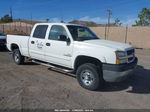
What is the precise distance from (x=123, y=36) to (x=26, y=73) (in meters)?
15.0

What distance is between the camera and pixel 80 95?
419 centimetres

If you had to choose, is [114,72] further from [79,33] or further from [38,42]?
[38,42]

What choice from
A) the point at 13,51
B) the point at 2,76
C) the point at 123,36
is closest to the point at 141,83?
the point at 2,76

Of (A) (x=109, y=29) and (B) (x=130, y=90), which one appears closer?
(B) (x=130, y=90)

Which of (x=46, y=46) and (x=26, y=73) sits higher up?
(x=46, y=46)

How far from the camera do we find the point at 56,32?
5.42 metres

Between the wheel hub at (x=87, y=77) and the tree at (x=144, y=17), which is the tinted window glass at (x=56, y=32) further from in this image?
the tree at (x=144, y=17)

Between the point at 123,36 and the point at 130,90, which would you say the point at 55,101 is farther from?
the point at 123,36

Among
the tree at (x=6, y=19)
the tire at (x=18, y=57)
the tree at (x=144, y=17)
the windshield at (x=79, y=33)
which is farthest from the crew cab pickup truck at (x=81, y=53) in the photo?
the tree at (x=6, y=19)

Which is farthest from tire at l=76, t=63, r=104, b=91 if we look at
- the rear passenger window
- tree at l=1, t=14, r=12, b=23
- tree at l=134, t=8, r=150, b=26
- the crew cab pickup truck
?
tree at l=1, t=14, r=12, b=23

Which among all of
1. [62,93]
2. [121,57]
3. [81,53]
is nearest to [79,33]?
[81,53]

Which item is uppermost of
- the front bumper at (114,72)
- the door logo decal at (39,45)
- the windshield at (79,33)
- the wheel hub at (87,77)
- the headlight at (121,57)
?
the windshield at (79,33)

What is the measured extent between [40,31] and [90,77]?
282 cm

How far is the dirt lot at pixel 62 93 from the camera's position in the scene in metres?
3.67
